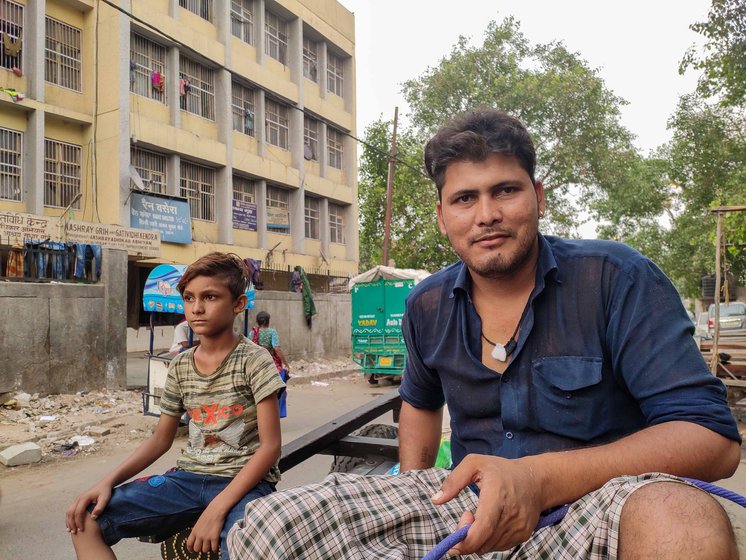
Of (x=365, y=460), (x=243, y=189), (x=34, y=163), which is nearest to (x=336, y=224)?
(x=243, y=189)

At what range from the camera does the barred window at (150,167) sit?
15128 millimetres

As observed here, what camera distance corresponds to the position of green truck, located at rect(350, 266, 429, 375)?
44.7 feet

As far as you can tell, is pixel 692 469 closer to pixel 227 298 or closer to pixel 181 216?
pixel 227 298

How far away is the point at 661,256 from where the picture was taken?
28.9m

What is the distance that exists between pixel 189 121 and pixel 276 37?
18.8ft

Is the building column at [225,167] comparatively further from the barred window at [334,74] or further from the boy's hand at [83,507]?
the boy's hand at [83,507]

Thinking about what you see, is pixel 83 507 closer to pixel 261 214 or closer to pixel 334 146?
pixel 261 214

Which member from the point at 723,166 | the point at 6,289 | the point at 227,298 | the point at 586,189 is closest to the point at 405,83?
the point at 586,189

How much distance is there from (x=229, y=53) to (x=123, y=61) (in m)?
4.06

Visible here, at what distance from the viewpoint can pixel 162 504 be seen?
2.15 metres

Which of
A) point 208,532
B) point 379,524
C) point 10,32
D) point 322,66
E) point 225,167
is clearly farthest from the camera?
point 322,66

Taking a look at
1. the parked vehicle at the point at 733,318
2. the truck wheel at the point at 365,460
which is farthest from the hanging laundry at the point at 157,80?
the parked vehicle at the point at 733,318

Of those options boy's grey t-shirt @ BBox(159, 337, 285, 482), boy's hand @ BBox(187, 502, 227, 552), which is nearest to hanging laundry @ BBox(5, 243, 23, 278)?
boy's grey t-shirt @ BBox(159, 337, 285, 482)

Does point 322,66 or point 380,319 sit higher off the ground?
point 322,66
